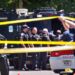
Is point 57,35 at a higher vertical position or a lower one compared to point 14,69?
higher

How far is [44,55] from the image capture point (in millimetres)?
16438

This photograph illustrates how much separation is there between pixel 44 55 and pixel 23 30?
118cm

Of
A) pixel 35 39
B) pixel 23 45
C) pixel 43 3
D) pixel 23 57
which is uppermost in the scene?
pixel 43 3

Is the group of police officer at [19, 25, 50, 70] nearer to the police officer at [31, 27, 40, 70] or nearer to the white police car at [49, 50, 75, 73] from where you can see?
the police officer at [31, 27, 40, 70]

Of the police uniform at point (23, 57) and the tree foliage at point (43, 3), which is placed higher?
the tree foliage at point (43, 3)

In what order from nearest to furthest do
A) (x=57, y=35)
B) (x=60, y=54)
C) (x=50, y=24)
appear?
(x=60, y=54), (x=57, y=35), (x=50, y=24)

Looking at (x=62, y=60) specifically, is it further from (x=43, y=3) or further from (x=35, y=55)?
(x=43, y=3)

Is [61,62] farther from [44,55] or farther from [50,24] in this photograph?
[50,24]

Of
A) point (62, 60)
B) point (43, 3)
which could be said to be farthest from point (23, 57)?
point (43, 3)

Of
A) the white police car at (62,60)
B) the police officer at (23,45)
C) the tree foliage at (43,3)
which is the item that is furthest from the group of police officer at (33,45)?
the tree foliage at (43,3)

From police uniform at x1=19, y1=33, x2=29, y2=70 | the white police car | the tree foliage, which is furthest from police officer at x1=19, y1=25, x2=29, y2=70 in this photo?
the tree foliage

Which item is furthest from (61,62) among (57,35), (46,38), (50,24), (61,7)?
(61,7)

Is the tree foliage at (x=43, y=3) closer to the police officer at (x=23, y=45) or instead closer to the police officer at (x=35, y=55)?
the police officer at (x=23, y=45)

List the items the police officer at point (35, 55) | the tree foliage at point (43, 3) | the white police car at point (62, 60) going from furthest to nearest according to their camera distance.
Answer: the tree foliage at point (43, 3)
the police officer at point (35, 55)
the white police car at point (62, 60)
